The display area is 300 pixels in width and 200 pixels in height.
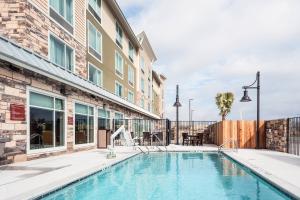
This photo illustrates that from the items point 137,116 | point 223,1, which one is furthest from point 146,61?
point 223,1

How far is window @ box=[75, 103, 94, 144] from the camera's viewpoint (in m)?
16.5

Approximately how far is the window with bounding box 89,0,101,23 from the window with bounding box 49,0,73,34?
390cm

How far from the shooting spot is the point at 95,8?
2231 centimetres

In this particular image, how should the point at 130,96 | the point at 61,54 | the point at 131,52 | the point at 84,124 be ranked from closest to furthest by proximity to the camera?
the point at 61,54, the point at 84,124, the point at 130,96, the point at 131,52

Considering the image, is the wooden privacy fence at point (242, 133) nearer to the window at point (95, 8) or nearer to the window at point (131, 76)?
the window at point (95, 8)

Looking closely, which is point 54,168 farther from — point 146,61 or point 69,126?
point 146,61

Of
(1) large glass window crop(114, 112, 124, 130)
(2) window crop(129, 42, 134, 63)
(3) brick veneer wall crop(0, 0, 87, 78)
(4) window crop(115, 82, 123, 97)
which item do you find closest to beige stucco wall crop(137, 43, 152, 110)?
(2) window crop(129, 42, 134, 63)

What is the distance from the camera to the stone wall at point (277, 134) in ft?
53.9

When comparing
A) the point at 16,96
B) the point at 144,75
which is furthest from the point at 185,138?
the point at 144,75

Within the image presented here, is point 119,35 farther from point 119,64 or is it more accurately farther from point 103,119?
point 103,119

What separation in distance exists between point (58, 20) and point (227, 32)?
32.1 feet

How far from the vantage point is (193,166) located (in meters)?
12.8

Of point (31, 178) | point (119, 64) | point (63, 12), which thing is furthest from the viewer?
point (119, 64)

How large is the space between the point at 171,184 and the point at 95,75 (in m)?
14.7
